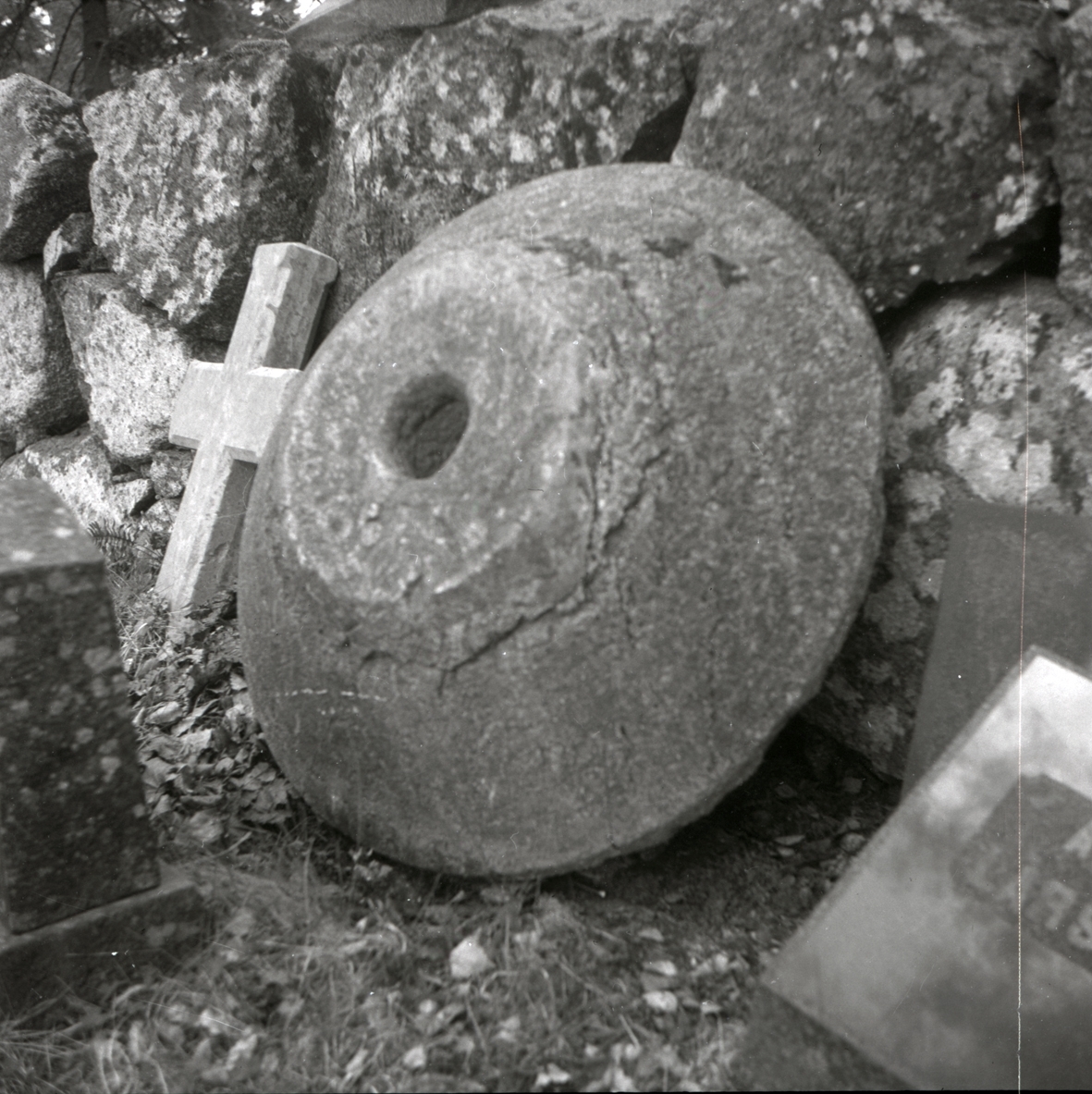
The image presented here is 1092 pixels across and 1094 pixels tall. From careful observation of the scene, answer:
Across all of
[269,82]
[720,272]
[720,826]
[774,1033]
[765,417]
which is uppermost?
[269,82]

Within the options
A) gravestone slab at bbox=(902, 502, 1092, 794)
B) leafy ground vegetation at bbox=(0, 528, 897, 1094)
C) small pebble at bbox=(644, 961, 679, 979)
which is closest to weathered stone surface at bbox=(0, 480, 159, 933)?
leafy ground vegetation at bbox=(0, 528, 897, 1094)

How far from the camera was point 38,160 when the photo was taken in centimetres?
407

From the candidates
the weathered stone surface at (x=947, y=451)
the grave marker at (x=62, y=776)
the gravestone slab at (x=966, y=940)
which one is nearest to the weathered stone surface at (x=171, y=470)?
the grave marker at (x=62, y=776)

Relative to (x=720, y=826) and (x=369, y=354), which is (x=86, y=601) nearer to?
(x=369, y=354)

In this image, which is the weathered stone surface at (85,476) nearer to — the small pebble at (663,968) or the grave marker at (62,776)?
the grave marker at (62,776)

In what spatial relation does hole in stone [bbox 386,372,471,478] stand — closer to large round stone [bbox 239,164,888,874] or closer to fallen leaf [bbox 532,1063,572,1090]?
large round stone [bbox 239,164,888,874]

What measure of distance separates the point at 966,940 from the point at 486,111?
7.34 ft

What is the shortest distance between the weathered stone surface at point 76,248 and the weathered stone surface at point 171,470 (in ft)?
2.64

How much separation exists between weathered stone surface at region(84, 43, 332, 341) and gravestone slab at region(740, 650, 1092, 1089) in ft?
9.10

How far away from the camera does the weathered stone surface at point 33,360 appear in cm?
435

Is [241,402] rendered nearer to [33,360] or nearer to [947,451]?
[33,360]

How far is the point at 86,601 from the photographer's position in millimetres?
1723

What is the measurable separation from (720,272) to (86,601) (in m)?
1.18

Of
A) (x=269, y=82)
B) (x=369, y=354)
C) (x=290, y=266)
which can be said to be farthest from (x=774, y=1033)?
(x=269, y=82)
